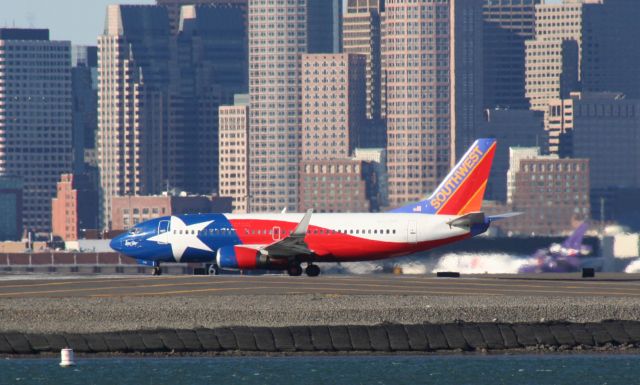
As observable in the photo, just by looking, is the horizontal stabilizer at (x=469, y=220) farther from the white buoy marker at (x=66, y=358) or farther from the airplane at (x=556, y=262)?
the white buoy marker at (x=66, y=358)

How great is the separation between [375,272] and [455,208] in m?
24.2

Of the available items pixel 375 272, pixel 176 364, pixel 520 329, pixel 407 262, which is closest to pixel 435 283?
pixel 520 329

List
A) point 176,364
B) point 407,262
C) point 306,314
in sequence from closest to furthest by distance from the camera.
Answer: point 176,364 → point 306,314 → point 407,262

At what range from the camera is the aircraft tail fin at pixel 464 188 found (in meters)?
104

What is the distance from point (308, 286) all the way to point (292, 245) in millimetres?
13874

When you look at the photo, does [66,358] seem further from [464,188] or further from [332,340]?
[464,188]

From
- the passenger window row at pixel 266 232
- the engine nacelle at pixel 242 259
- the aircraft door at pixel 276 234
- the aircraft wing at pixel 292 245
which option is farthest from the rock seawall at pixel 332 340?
the aircraft door at pixel 276 234

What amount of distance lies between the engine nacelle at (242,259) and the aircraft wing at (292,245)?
1.34ft

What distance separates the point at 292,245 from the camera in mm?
102688

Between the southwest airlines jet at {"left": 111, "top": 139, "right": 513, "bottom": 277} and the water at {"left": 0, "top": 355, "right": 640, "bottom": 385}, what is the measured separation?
3380cm

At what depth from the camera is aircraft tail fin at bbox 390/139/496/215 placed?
104m

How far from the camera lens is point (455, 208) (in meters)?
104

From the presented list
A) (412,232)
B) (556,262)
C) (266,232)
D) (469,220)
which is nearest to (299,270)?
(266,232)

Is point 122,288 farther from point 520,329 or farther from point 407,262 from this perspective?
point 407,262
